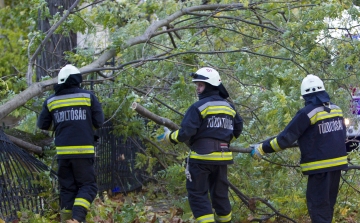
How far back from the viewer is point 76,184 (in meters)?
6.53

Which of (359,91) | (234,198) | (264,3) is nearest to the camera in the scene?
(234,198)

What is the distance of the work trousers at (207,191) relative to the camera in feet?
19.8

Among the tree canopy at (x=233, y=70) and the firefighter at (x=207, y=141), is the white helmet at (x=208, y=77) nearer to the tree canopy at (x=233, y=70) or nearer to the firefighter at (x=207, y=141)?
the firefighter at (x=207, y=141)

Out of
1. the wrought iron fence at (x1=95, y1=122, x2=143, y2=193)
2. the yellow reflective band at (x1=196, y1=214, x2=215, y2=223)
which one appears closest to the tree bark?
the yellow reflective band at (x1=196, y1=214, x2=215, y2=223)

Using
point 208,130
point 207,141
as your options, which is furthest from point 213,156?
point 208,130

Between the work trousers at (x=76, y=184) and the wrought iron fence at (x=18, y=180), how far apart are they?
0.36 metres

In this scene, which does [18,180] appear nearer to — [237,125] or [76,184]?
[76,184]

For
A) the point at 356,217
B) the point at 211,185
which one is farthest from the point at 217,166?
the point at 356,217

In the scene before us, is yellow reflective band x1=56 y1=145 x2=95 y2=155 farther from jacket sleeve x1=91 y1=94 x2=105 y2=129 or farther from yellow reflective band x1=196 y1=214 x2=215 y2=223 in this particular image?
yellow reflective band x1=196 y1=214 x2=215 y2=223

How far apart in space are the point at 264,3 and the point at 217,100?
2.40 meters

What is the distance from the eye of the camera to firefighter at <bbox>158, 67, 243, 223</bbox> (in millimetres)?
Answer: 6008

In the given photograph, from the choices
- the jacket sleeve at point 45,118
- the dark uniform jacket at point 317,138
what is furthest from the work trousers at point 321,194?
the jacket sleeve at point 45,118

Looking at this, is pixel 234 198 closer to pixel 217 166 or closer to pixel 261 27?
pixel 217 166

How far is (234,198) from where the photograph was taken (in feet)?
23.0
